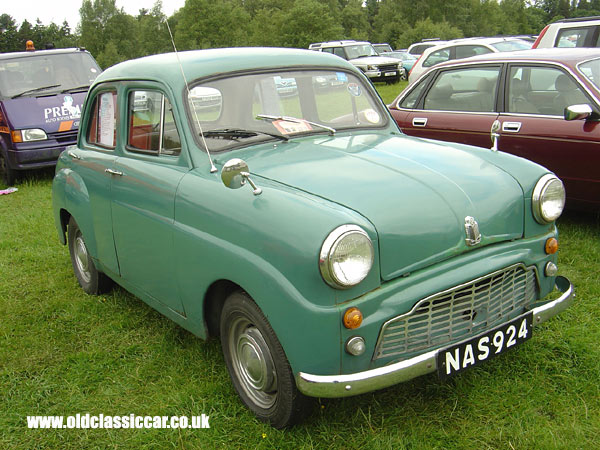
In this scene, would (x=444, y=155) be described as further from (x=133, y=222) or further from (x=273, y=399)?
(x=133, y=222)

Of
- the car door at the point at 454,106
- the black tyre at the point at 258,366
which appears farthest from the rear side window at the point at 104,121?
the car door at the point at 454,106

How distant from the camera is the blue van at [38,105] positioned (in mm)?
8453

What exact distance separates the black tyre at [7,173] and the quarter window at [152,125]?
5853mm

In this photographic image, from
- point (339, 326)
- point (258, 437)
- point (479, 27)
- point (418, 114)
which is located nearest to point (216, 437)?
point (258, 437)

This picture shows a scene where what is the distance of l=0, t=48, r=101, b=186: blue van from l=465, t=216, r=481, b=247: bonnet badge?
726 cm

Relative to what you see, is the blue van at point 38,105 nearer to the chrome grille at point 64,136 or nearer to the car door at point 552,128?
the chrome grille at point 64,136

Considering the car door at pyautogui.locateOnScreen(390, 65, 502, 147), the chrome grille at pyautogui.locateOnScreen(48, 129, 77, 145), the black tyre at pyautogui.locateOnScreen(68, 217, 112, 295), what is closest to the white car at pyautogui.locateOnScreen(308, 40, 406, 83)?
the chrome grille at pyautogui.locateOnScreen(48, 129, 77, 145)

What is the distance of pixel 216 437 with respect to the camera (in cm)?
286

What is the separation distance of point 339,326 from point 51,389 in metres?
1.99

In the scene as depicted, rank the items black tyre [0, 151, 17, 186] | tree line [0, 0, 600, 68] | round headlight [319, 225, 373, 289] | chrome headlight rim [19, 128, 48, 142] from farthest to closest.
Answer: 1. tree line [0, 0, 600, 68]
2. black tyre [0, 151, 17, 186]
3. chrome headlight rim [19, 128, 48, 142]
4. round headlight [319, 225, 373, 289]

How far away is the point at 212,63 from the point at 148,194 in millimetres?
855

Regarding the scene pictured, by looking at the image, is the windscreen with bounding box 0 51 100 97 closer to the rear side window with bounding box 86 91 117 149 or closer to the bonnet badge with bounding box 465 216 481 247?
the rear side window with bounding box 86 91 117 149

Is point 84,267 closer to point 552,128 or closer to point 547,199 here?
point 547,199

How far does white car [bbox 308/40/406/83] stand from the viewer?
22172mm
